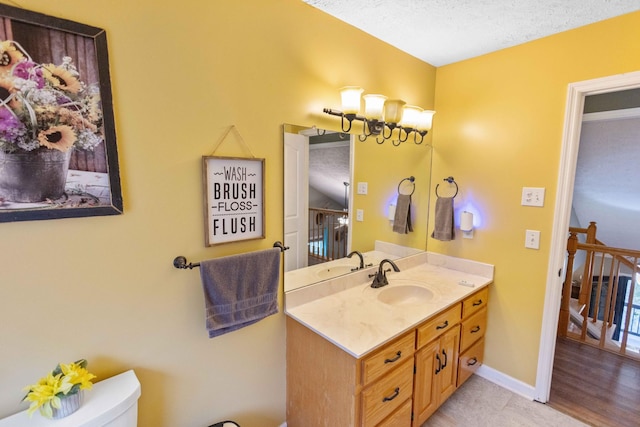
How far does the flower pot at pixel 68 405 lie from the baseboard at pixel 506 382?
2496 mm

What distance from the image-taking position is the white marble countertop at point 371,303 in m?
1.37

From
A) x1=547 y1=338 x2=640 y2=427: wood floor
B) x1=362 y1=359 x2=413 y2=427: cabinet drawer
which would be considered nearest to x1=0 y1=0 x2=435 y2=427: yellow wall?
x1=362 y1=359 x2=413 y2=427: cabinet drawer

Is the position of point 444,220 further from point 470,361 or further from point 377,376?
point 377,376

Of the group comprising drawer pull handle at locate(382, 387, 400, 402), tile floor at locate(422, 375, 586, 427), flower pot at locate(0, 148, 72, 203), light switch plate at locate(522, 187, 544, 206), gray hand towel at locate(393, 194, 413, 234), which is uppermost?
flower pot at locate(0, 148, 72, 203)

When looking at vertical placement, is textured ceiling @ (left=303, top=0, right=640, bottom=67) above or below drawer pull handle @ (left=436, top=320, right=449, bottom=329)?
above

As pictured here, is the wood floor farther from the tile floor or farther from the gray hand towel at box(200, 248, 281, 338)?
the gray hand towel at box(200, 248, 281, 338)

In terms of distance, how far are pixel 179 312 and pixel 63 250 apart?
0.49m

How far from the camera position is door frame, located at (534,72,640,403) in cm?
169

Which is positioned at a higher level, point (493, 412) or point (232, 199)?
point (232, 199)

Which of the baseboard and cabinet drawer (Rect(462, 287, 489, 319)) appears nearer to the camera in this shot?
cabinet drawer (Rect(462, 287, 489, 319))

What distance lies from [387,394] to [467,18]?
2034 mm

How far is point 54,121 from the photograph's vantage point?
0.96 metres

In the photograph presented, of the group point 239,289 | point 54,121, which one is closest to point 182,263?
point 239,289

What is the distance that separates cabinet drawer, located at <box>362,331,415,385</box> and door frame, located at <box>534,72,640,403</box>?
1.13 m
